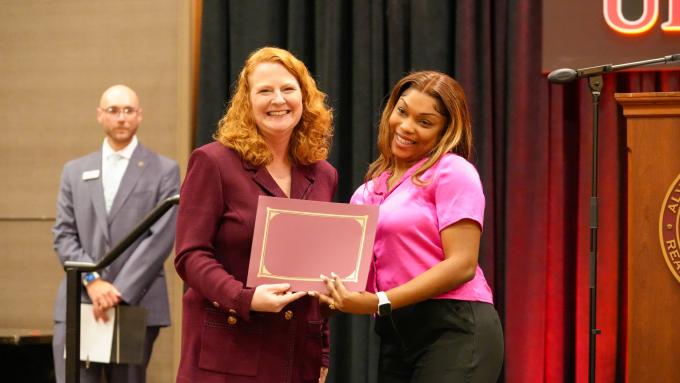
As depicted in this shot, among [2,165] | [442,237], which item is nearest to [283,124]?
[442,237]

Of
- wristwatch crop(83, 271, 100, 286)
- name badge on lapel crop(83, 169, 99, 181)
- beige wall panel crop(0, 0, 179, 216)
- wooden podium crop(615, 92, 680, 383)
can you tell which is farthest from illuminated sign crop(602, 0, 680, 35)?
wristwatch crop(83, 271, 100, 286)

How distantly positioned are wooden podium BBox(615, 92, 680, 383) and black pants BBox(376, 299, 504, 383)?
88cm

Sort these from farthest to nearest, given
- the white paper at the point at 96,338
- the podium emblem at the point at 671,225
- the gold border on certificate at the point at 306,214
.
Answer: the white paper at the point at 96,338 < the podium emblem at the point at 671,225 < the gold border on certificate at the point at 306,214

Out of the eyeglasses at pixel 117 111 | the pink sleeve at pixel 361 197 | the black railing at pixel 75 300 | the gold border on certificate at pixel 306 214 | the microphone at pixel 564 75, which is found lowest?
the black railing at pixel 75 300

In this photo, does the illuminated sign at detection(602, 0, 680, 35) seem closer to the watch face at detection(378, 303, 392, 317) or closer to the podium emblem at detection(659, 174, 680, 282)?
the podium emblem at detection(659, 174, 680, 282)

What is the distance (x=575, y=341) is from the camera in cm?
433

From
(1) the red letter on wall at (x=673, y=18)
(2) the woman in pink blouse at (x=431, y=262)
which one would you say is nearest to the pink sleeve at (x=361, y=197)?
(2) the woman in pink blouse at (x=431, y=262)

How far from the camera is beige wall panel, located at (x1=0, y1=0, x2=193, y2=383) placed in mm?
4992

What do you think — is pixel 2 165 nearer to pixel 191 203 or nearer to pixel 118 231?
pixel 118 231

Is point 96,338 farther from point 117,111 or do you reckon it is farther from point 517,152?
point 517,152

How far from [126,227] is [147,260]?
210 mm

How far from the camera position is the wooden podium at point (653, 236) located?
3.00m

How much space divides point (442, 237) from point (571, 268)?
229 cm

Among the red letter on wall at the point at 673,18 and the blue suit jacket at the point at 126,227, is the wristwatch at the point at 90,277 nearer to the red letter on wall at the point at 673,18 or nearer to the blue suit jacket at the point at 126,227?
the blue suit jacket at the point at 126,227
